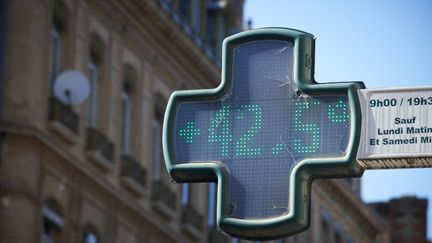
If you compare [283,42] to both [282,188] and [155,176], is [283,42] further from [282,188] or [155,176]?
[155,176]

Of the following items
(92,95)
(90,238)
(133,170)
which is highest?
(92,95)

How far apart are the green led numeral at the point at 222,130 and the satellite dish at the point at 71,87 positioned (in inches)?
1261

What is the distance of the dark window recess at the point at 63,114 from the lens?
4050 centimetres

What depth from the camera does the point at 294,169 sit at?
26.7 feet

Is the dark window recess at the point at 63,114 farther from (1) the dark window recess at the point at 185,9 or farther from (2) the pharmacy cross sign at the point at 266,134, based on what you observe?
(2) the pharmacy cross sign at the point at 266,134

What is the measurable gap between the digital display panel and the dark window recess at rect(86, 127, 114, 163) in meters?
34.4

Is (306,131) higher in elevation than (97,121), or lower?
higher

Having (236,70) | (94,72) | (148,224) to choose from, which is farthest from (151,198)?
(236,70)

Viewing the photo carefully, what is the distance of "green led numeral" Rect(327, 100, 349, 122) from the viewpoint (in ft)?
27.0

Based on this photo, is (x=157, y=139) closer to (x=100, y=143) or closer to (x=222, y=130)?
(x=100, y=143)

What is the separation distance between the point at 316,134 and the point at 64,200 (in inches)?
1313

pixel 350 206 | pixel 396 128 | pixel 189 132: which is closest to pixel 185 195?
pixel 350 206

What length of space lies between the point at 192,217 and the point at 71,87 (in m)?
11.7

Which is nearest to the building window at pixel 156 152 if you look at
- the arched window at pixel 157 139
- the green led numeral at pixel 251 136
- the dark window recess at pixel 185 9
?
the arched window at pixel 157 139
